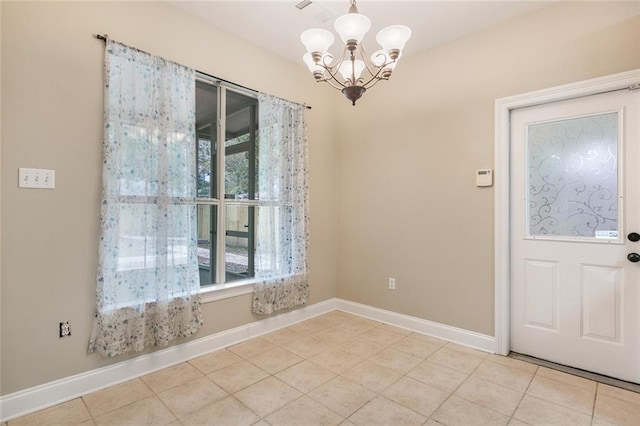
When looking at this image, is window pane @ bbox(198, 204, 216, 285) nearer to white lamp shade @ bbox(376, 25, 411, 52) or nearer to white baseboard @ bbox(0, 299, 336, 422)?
white baseboard @ bbox(0, 299, 336, 422)

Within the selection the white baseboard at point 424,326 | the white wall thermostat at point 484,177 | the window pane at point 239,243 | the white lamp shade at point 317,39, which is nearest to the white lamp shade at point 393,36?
the white lamp shade at point 317,39

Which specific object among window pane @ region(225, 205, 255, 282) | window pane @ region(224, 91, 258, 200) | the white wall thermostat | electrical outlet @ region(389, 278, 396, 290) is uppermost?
window pane @ region(224, 91, 258, 200)

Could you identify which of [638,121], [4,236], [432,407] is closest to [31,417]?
[4,236]

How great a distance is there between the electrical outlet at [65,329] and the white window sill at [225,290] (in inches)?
36.6

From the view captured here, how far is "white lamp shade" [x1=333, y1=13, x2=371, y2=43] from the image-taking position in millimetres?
1736

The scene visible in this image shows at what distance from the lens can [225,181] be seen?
3.05 m

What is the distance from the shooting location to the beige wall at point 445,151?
97.2 inches

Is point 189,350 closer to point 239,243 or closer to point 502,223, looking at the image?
point 239,243

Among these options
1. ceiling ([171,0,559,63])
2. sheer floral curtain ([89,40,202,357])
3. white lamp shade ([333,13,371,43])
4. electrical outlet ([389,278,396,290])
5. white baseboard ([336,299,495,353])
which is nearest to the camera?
white lamp shade ([333,13,371,43])

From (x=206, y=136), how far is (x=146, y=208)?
904 millimetres

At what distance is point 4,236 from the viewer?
6.23ft

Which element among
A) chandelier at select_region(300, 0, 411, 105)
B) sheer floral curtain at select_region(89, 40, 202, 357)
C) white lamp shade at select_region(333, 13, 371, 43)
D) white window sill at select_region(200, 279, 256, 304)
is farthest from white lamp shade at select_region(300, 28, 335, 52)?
white window sill at select_region(200, 279, 256, 304)

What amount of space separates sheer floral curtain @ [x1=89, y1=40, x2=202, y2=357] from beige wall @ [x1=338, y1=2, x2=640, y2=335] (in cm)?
199

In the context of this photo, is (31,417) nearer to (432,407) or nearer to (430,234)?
(432,407)
